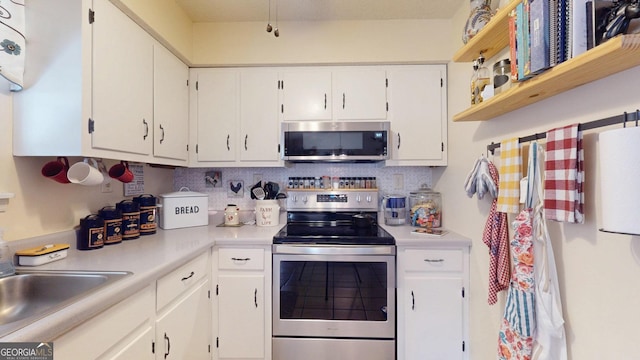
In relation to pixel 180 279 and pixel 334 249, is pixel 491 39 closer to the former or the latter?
pixel 334 249

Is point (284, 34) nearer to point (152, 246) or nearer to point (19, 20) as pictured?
point (19, 20)

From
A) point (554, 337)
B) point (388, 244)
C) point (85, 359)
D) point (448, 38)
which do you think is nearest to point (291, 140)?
point (388, 244)

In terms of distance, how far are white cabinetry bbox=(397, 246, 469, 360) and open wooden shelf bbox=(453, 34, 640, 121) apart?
94 centimetres

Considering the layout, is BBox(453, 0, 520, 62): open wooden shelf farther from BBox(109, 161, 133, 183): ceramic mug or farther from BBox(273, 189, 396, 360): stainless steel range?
BBox(109, 161, 133, 183): ceramic mug

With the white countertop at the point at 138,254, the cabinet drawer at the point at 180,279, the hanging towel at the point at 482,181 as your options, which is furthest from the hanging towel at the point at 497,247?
the cabinet drawer at the point at 180,279

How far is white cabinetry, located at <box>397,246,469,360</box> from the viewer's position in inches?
64.8

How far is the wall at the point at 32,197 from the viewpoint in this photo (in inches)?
45.4

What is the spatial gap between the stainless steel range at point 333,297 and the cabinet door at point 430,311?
109 mm

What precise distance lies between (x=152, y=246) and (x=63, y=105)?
30.2 inches

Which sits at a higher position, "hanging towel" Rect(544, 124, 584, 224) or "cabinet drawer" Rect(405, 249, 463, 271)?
"hanging towel" Rect(544, 124, 584, 224)

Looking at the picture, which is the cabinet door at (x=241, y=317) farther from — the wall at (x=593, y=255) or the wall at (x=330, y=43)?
the wall at (x=330, y=43)

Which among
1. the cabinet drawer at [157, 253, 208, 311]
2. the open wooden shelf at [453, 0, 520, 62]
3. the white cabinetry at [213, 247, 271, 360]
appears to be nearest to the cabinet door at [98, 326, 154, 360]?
the cabinet drawer at [157, 253, 208, 311]

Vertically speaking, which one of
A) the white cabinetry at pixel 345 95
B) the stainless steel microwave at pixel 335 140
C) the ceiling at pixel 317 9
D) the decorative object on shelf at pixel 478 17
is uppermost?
the ceiling at pixel 317 9

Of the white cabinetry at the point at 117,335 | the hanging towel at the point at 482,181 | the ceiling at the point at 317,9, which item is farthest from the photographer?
the ceiling at the point at 317,9
